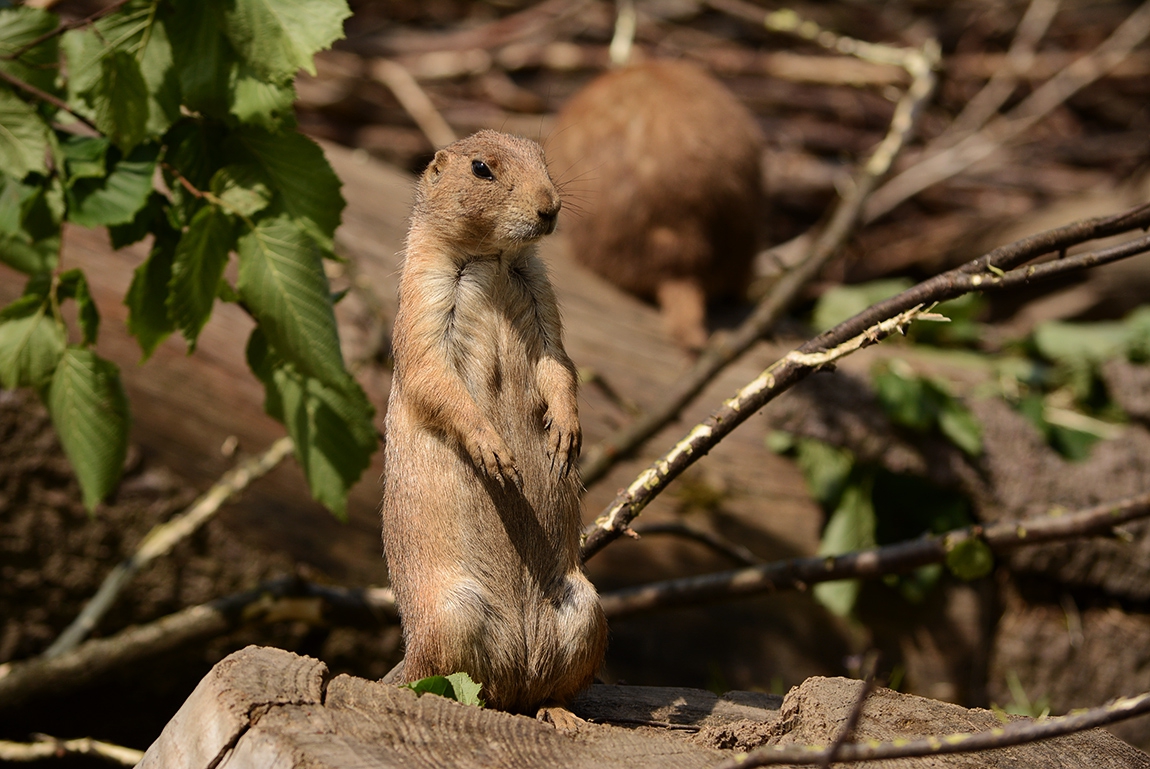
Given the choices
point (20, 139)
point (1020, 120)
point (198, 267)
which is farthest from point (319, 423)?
point (1020, 120)

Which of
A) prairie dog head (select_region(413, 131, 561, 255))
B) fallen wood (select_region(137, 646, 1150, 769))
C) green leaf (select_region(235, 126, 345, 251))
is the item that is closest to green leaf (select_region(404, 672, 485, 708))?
fallen wood (select_region(137, 646, 1150, 769))

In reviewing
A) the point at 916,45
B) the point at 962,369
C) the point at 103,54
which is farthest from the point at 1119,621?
the point at 103,54

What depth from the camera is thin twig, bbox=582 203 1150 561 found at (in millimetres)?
2633

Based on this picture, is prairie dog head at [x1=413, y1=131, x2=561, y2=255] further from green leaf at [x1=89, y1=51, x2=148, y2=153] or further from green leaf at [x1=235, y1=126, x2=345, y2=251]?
green leaf at [x1=89, y1=51, x2=148, y2=153]

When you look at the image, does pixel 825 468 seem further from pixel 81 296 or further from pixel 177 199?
pixel 81 296

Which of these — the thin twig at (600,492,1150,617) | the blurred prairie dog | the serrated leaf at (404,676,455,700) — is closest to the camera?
the serrated leaf at (404,676,455,700)

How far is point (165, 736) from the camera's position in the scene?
2.20 meters

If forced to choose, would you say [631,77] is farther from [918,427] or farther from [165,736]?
[165,736]

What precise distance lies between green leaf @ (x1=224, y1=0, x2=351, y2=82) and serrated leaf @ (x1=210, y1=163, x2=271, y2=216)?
34cm

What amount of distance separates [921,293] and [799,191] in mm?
7387

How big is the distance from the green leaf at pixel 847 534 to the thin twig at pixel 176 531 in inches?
128

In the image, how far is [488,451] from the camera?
103 inches

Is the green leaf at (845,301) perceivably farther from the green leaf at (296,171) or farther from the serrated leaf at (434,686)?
Result: the serrated leaf at (434,686)

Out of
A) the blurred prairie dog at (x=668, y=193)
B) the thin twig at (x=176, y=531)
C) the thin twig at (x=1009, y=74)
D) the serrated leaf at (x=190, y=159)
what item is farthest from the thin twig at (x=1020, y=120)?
the serrated leaf at (x=190, y=159)
